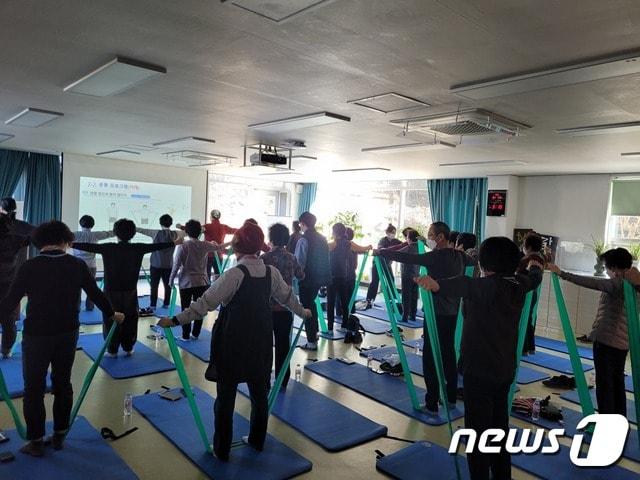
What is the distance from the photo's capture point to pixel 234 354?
2.66 meters

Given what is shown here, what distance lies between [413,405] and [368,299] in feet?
15.4

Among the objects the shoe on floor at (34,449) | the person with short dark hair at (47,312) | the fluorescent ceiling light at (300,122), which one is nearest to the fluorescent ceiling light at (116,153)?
the fluorescent ceiling light at (300,122)

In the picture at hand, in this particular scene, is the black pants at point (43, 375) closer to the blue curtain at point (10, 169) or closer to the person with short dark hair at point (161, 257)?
the person with short dark hair at point (161, 257)

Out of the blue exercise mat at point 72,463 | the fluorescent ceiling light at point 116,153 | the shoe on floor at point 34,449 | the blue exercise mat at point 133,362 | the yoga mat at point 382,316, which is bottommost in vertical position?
the yoga mat at point 382,316

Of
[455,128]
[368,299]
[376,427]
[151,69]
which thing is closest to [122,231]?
[151,69]

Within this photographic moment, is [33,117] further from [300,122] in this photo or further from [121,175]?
[121,175]

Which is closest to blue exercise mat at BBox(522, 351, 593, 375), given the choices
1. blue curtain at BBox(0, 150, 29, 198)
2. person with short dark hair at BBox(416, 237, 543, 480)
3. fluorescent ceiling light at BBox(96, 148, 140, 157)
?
person with short dark hair at BBox(416, 237, 543, 480)

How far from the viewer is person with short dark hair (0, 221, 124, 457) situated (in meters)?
2.63

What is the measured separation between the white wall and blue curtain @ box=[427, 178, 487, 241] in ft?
17.1

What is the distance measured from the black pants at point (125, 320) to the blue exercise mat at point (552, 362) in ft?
14.9

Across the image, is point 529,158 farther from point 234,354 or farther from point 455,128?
point 234,354

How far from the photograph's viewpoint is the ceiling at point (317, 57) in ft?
7.63

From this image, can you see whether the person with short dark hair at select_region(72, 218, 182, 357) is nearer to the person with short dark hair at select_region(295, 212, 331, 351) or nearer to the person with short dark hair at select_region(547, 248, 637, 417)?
the person with short dark hair at select_region(295, 212, 331, 351)

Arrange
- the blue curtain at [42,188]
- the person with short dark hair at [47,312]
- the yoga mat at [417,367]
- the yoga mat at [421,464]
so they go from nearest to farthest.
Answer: the person with short dark hair at [47,312] < the yoga mat at [421,464] < the yoga mat at [417,367] < the blue curtain at [42,188]
